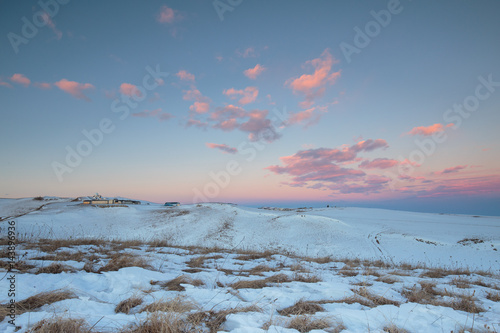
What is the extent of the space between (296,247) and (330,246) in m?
3.67

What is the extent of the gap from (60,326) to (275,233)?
90.5 feet

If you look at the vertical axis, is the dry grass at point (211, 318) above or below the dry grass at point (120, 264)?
above

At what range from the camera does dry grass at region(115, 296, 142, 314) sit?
10.5 ft

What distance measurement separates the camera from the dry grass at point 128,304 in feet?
10.5

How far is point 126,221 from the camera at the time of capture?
3105 cm

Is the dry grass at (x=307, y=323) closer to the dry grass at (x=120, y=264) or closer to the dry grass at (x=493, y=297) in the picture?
the dry grass at (x=120, y=264)

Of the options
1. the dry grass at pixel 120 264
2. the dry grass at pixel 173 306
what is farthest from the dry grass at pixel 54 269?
the dry grass at pixel 173 306

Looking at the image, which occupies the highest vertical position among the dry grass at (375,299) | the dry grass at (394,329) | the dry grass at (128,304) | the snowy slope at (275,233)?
the dry grass at (128,304)

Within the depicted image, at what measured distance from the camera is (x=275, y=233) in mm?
28578

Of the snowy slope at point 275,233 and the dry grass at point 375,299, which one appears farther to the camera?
the snowy slope at point 275,233

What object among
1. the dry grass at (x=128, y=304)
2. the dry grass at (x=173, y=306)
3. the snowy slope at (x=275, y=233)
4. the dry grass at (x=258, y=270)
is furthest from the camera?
the snowy slope at (x=275, y=233)

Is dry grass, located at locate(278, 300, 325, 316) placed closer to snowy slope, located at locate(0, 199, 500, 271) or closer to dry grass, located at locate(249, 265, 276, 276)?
dry grass, located at locate(249, 265, 276, 276)

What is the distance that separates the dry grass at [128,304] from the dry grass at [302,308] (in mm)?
2184

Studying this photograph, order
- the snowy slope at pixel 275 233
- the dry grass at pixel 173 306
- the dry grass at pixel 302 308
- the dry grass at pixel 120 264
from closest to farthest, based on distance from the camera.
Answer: the dry grass at pixel 173 306 → the dry grass at pixel 302 308 → the dry grass at pixel 120 264 → the snowy slope at pixel 275 233
